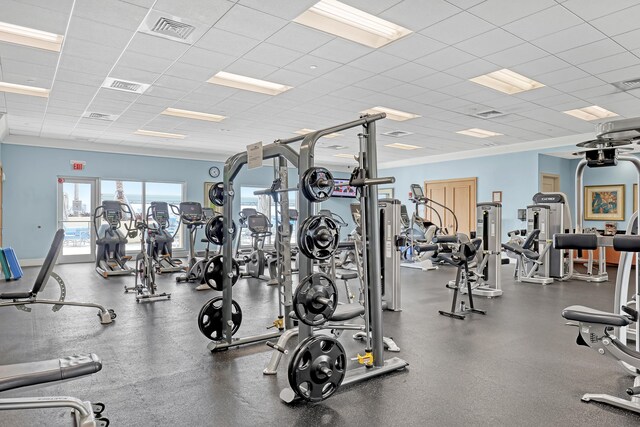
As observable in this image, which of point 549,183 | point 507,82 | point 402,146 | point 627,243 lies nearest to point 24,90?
point 507,82

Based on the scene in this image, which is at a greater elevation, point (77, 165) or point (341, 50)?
point (341, 50)

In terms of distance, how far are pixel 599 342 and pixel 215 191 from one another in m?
3.25

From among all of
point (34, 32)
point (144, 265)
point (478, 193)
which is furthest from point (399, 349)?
point (478, 193)

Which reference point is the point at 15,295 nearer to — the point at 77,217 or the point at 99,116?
the point at 99,116

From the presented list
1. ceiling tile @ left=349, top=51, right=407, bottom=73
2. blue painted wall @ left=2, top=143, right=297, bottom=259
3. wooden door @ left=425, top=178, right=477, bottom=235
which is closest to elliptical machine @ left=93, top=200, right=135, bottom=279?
blue painted wall @ left=2, top=143, right=297, bottom=259

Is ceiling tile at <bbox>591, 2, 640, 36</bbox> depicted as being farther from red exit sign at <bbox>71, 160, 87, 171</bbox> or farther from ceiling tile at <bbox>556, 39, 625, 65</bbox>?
red exit sign at <bbox>71, 160, 87, 171</bbox>

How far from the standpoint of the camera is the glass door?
32.2ft

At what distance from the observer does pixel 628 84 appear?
18.5 ft

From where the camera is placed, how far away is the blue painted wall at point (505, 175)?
33.3 feet

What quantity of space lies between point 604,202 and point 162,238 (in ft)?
34.4

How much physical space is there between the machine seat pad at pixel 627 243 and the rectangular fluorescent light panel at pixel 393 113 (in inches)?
198

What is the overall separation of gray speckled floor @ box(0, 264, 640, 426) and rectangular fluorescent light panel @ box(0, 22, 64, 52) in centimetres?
302

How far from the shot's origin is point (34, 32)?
4246 millimetres

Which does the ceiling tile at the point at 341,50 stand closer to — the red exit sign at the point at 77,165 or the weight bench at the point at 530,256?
the weight bench at the point at 530,256
